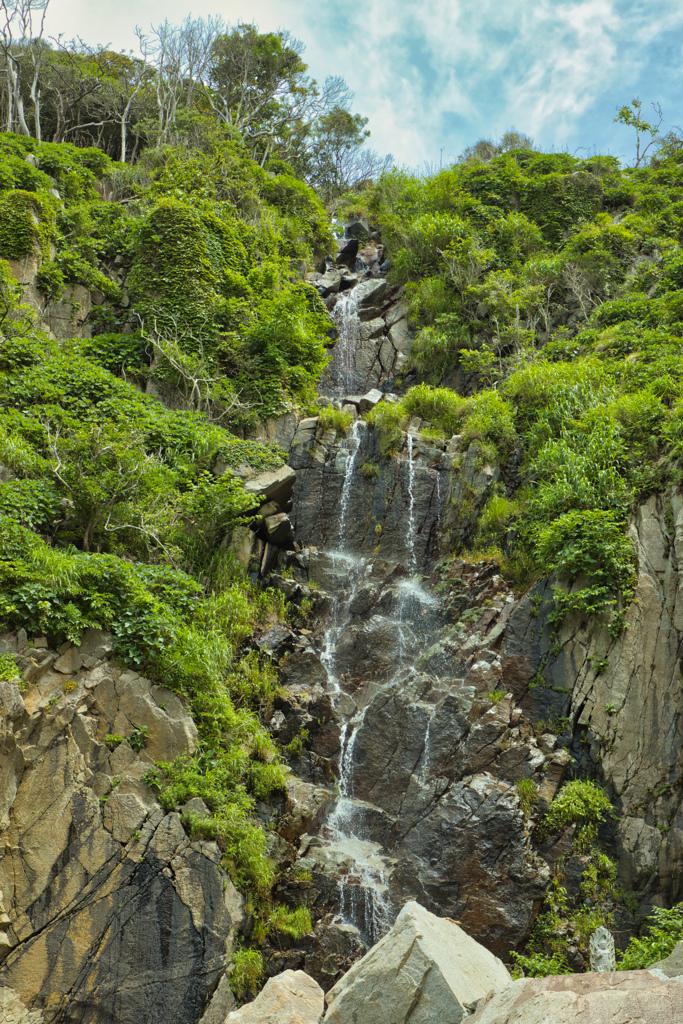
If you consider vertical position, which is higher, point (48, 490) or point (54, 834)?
point (48, 490)

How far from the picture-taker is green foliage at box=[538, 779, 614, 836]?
10086mm

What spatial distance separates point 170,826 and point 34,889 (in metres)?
1.76

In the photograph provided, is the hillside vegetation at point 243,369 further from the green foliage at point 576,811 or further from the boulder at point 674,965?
the boulder at point 674,965

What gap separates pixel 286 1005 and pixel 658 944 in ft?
14.3

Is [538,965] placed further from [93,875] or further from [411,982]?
[93,875]

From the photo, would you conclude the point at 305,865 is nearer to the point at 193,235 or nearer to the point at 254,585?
the point at 254,585

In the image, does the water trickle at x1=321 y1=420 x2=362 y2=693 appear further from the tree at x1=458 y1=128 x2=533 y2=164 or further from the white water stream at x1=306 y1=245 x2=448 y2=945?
the tree at x1=458 y1=128 x2=533 y2=164

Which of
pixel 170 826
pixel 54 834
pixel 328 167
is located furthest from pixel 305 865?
pixel 328 167

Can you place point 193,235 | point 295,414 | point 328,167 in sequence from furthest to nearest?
point 328,167 → point 193,235 → point 295,414

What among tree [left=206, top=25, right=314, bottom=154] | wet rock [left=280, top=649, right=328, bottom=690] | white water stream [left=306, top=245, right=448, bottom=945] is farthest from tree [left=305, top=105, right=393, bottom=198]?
wet rock [left=280, top=649, right=328, bottom=690]

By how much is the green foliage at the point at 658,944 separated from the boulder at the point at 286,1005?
11.8 ft

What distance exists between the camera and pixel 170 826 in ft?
28.9

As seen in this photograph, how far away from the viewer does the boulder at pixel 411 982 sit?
20.1 ft

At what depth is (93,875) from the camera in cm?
827
